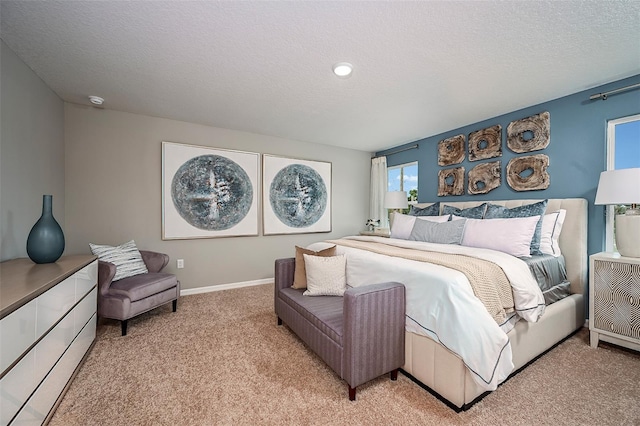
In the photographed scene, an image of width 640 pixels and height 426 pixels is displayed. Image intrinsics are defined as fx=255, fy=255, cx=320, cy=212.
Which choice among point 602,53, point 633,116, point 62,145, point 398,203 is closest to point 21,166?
point 62,145

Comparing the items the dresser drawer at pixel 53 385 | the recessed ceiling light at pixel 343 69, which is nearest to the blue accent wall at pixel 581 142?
the recessed ceiling light at pixel 343 69

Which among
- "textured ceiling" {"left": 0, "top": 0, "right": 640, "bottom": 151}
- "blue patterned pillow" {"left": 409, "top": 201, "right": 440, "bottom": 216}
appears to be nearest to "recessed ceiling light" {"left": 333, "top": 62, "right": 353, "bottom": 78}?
"textured ceiling" {"left": 0, "top": 0, "right": 640, "bottom": 151}

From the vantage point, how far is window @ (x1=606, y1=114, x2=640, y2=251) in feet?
7.82

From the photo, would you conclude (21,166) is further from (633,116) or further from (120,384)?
(633,116)

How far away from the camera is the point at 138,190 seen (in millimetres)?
3303

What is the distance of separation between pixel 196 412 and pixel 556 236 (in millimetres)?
3467

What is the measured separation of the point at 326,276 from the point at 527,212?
7.17 feet

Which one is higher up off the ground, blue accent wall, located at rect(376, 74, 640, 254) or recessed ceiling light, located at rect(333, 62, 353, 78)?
recessed ceiling light, located at rect(333, 62, 353, 78)

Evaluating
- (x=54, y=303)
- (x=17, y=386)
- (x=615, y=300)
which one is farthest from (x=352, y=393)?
(x=615, y=300)

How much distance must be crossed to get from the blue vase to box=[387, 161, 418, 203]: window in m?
4.54

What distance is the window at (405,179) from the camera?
4570 mm

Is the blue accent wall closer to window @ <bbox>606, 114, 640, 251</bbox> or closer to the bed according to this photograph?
window @ <bbox>606, 114, 640, 251</bbox>

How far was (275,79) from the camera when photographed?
241cm

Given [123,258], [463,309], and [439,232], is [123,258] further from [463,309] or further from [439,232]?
[439,232]
